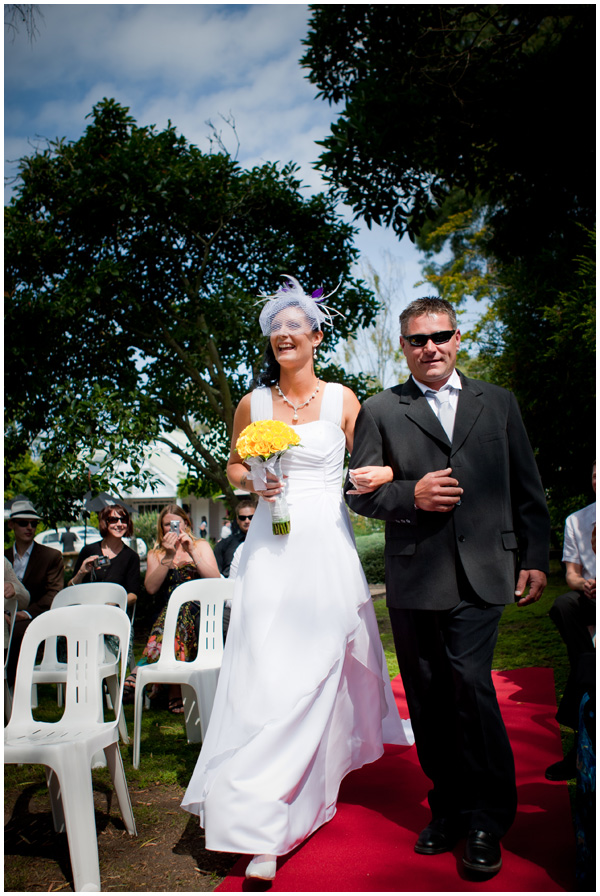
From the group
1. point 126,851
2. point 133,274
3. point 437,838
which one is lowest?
point 126,851

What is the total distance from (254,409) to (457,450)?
1.30 meters

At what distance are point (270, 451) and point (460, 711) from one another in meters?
1.48

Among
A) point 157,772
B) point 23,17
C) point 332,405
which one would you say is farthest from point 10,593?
point 23,17

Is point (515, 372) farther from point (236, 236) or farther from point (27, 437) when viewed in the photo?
point (27, 437)

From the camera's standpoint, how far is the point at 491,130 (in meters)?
7.57

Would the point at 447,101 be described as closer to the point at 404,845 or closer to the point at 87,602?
the point at 87,602

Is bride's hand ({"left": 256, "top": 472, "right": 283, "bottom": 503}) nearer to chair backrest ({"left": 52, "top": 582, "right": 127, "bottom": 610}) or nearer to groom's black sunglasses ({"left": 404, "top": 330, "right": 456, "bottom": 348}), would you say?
groom's black sunglasses ({"left": 404, "top": 330, "right": 456, "bottom": 348})

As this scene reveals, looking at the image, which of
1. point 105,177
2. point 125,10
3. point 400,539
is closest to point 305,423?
point 400,539

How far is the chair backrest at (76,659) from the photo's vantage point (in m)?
3.46

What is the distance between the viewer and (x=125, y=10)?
6387mm

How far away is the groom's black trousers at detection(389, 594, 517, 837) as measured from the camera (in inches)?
108

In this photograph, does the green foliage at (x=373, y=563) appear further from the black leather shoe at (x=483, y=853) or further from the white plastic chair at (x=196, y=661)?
the black leather shoe at (x=483, y=853)

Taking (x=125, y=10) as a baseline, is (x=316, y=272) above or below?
below

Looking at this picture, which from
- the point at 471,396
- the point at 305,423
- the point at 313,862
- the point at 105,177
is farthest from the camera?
the point at 105,177
